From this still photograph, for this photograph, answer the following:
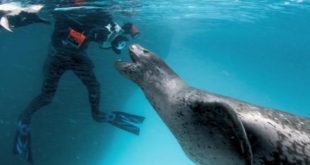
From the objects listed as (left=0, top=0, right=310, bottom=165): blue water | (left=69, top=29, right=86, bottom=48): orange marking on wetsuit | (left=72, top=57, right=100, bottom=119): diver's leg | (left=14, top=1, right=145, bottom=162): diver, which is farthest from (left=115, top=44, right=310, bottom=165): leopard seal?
(left=0, top=0, right=310, bottom=165): blue water

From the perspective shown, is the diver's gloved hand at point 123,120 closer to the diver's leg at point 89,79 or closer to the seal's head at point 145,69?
the diver's leg at point 89,79

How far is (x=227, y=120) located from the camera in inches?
128

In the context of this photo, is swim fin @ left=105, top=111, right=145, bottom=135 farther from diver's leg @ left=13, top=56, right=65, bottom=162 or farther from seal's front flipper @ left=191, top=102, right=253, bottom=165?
seal's front flipper @ left=191, top=102, right=253, bottom=165

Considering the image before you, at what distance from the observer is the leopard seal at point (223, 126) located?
130 inches

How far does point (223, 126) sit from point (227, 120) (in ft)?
0.25

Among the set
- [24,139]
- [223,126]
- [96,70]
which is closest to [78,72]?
[24,139]

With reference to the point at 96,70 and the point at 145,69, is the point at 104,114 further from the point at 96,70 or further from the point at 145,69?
the point at 145,69

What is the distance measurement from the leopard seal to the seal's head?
0.04 feet

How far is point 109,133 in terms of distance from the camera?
1586 cm

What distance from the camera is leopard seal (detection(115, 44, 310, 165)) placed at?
330 cm

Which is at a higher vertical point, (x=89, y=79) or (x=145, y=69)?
(x=145, y=69)

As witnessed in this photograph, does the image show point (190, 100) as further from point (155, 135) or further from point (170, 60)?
point (155, 135)

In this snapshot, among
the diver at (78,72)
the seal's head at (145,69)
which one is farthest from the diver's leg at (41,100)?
the seal's head at (145,69)

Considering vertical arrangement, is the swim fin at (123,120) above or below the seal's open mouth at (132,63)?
below
